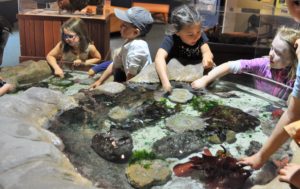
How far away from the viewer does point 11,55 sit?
4.98 m

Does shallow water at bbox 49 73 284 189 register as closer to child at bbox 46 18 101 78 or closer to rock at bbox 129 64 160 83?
rock at bbox 129 64 160 83

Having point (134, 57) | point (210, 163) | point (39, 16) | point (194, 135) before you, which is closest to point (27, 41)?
point (39, 16)

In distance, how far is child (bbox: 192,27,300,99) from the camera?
2419mm

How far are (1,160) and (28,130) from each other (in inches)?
12.5

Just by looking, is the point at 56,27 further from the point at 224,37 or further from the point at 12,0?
the point at 224,37

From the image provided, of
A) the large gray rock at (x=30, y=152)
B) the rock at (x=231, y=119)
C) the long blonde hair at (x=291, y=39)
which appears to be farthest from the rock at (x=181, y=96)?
the large gray rock at (x=30, y=152)

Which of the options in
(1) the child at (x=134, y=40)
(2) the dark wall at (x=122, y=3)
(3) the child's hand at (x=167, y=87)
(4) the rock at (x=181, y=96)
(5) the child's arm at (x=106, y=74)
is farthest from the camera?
(2) the dark wall at (x=122, y=3)

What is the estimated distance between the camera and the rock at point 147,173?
1.53 meters

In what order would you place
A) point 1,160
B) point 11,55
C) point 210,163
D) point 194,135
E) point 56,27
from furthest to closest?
point 11,55, point 56,27, point 194,135, point 210,163, point 1,160

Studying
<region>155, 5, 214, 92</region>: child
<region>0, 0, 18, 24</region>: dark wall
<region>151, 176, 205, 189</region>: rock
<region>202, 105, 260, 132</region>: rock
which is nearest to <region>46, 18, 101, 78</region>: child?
<region>155, 5, 214, 92</region>: child

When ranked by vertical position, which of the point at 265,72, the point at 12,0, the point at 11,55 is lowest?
the point at 11,55

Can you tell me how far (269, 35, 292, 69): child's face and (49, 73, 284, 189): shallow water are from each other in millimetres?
272

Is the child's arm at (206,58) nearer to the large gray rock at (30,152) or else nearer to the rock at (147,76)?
the rock at (147,76)

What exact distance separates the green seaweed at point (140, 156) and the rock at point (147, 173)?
0.11ft
